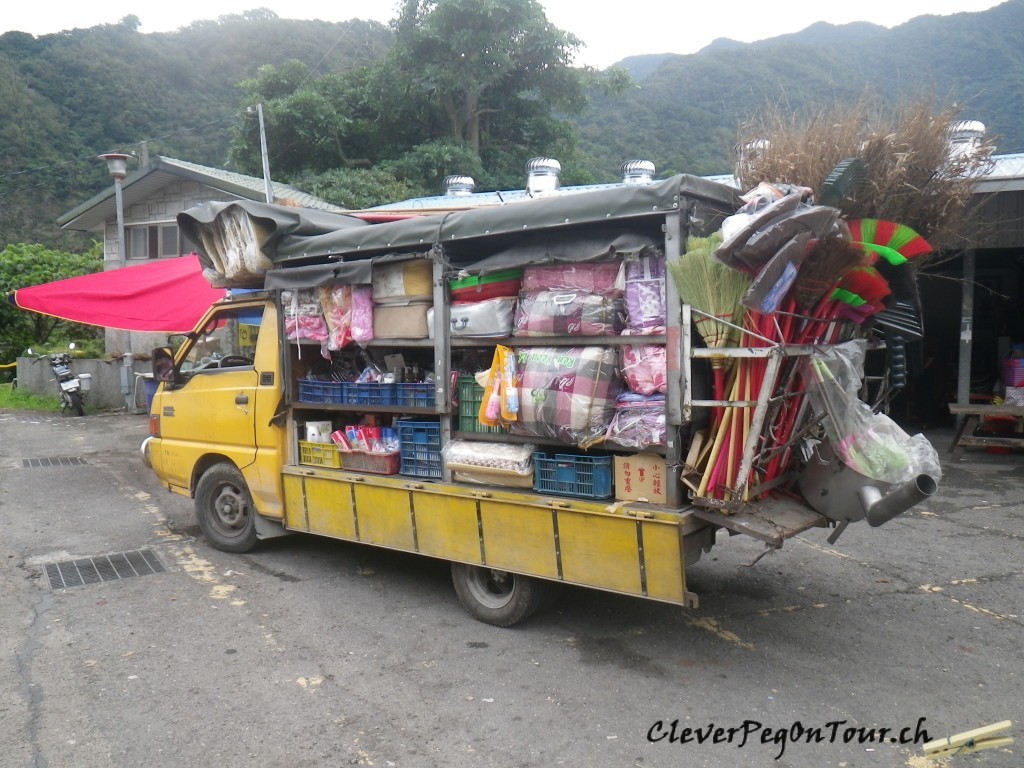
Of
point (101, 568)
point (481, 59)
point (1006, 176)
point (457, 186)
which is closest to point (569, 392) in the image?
point (101, 568)

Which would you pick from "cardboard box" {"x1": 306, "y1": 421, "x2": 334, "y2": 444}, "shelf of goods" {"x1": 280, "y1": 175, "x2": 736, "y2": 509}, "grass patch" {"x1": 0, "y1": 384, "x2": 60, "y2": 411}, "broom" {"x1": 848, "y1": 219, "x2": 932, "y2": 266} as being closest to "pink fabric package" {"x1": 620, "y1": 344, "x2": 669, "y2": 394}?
"shelf of goods" {"x1": 280, "y1": 175, "x2": 736, "y2": 509}

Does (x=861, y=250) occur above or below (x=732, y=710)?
above

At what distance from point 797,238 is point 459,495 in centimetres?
246

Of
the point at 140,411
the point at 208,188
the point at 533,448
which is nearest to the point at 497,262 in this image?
the point at 533,448

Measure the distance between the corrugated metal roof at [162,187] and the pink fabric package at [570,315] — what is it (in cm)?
1189

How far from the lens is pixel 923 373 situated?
14.0 meters

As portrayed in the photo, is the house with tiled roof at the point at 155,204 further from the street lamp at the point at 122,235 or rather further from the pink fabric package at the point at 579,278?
the pink fabric package at the point at 579,278

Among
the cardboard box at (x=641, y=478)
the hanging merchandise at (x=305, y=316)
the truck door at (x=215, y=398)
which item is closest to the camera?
the cardboard box at (x=641, y=478)

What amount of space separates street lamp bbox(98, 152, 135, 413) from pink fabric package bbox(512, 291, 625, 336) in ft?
34.4

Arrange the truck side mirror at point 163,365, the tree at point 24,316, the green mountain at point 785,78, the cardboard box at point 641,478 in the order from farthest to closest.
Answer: the green mountain at point 785,78 → the tree at point 24,316 → the truck side mirror at point 163,365 → the cardboard box at point 641,478

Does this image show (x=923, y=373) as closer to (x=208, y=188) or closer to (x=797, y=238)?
(x=797, y=238)

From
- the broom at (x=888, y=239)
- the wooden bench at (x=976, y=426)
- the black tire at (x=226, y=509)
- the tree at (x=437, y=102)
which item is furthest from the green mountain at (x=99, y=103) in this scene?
the broom at (x=888, y=239)

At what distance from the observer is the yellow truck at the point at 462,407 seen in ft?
13.4

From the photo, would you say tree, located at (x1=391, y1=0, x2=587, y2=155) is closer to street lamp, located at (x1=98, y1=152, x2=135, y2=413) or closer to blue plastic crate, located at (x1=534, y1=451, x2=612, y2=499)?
street lamp, located at (x1=98, y1=152, x2=135, y2=413)
